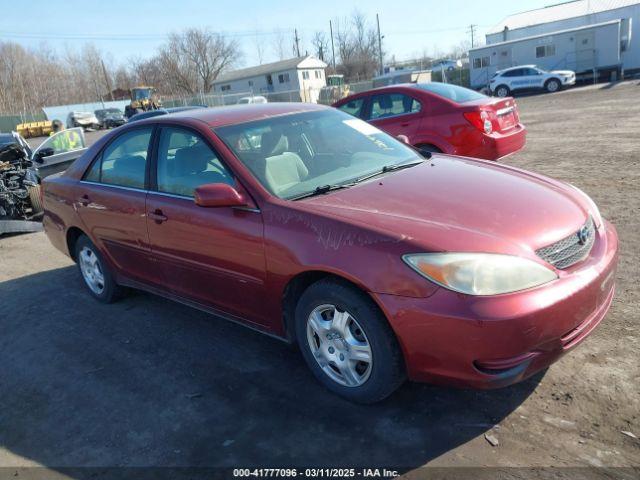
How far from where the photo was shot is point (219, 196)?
3.20m

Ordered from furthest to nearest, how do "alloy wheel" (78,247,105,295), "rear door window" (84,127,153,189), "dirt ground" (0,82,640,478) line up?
"alloy wheel" (78,247,105,295)
"rear door window" (84,127,153,189)
"dirt ground" (0,82,640,478)

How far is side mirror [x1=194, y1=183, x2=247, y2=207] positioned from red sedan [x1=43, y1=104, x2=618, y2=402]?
12 mm

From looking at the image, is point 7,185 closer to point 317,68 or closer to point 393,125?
point 393,125

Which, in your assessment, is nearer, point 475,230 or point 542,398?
point 475,230

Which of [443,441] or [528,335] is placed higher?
[528,335]

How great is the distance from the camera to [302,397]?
3.17 meters

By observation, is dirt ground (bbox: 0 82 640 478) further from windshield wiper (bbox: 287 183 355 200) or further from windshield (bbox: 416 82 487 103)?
windshield (bbox: 416 82 487 103)

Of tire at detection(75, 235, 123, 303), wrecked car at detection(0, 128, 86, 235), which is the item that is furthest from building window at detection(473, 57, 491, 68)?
tire at detection(75, 235, 123, 303)

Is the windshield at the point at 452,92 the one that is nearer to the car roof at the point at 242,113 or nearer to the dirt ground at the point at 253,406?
the dirt ground at the point at 253,406

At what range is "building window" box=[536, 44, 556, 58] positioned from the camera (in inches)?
1268

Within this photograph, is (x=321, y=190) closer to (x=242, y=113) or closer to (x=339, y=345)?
(x=339, y=345)

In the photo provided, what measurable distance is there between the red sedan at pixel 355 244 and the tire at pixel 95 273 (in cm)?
→ 31

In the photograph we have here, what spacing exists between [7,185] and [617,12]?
151ft

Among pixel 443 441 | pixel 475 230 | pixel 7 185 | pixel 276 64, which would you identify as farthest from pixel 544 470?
pixel 276 64
